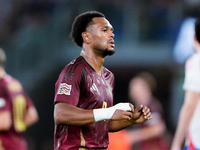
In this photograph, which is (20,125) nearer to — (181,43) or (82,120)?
(82,120)

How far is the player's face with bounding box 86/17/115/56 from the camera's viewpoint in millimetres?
3680

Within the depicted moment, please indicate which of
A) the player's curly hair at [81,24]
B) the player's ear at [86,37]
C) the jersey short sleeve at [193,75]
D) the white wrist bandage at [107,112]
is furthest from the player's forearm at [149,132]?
the white wrist bandage at [107,112]

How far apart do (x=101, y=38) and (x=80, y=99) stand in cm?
63

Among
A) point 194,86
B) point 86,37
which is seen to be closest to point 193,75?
point 194,86

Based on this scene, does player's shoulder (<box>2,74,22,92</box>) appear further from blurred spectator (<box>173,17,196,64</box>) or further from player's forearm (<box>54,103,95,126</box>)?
blurred spectator (<box>173,17,196,64</box>)

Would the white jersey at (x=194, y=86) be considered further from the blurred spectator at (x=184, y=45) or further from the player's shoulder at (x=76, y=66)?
the blurred spectator at (x=184, y=45)

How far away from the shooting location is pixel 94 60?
3.71 m

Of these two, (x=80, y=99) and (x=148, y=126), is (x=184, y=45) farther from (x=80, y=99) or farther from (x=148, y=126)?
(x=80, y=99)

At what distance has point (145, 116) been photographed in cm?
338

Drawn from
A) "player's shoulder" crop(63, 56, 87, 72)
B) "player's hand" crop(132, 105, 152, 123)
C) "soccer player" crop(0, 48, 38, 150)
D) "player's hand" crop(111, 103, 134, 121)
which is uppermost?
"player's shoulder" crop(63, 56, 87, 72)

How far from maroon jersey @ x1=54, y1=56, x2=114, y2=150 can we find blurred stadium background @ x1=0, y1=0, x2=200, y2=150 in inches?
270

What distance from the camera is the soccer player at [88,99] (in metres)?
3.17

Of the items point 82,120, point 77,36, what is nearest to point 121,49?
point 77,36

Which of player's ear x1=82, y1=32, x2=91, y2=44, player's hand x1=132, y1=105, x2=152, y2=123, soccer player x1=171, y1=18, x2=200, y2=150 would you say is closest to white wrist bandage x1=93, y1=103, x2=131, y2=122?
player's hand x1=132, y1=105, x2=152, y2=123
